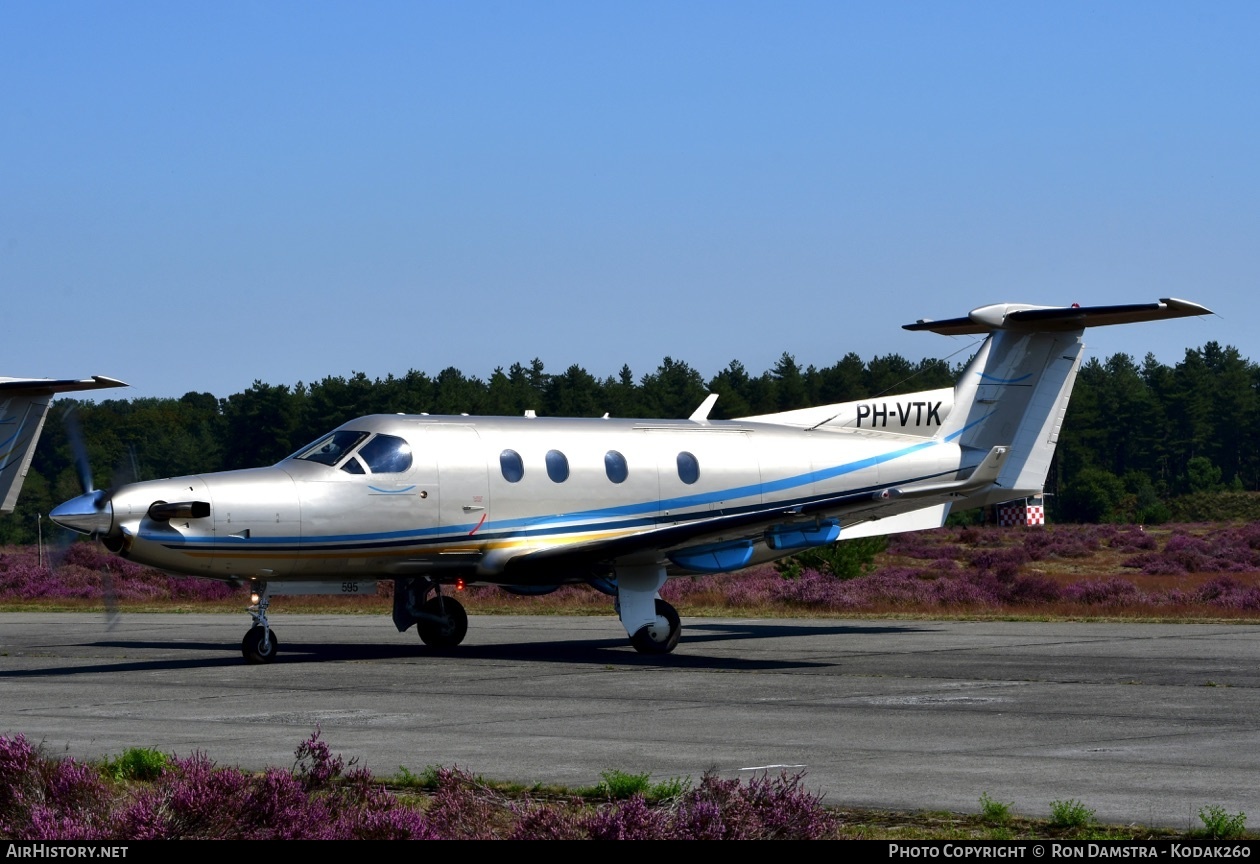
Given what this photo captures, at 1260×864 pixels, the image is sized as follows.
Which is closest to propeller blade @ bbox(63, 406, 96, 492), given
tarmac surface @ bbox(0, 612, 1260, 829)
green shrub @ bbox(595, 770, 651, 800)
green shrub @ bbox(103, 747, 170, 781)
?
tarmac surface @ bbox(0, 612, 1260, 829)

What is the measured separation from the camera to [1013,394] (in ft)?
82.2

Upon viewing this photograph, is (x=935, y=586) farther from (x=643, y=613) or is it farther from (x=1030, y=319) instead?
(x=643, y=613)

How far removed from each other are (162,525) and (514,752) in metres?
8.39

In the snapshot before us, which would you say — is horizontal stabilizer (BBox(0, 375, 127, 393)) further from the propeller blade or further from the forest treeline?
the forest treeline

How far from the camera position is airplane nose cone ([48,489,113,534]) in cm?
1806

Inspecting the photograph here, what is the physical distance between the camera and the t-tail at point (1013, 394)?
981 inches

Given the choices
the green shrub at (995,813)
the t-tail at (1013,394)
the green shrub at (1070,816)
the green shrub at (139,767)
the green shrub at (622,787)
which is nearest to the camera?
the green shrub at (1070,816)

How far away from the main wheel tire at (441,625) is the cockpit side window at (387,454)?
9.69 feet

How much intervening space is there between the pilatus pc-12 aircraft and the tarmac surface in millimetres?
1267

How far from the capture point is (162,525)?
1853cm

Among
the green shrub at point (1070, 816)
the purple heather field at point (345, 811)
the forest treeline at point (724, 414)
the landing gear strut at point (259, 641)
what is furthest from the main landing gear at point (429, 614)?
the forest treeline at point (724, 414)

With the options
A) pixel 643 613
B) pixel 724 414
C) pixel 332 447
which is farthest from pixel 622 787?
pixel 724 414

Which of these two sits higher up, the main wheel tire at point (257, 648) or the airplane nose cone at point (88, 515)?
the airplane nose cone at point (88, 515)

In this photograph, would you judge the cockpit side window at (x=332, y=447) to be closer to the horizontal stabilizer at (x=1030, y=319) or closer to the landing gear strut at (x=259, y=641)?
the landing gear strut at (x=259, y=641)
